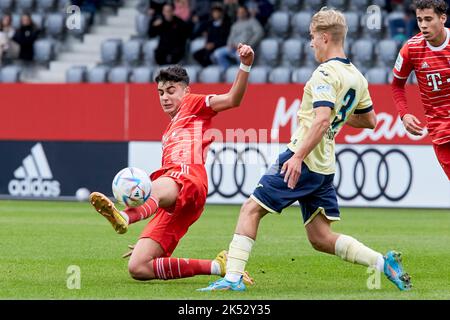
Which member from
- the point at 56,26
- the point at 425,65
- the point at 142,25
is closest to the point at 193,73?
the point at 142,25

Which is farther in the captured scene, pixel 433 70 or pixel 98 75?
pixel 98 75

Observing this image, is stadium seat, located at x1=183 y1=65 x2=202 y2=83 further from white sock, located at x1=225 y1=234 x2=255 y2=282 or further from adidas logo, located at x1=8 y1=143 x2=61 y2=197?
white sock, located at x1=225 y1=234 x2=255 y2=282

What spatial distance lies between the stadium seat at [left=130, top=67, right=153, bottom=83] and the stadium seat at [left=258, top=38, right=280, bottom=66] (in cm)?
224

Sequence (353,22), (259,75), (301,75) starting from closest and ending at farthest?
(301,75) < (259,75) < (353,22)

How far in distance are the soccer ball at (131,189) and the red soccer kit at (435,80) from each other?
3.08 metres

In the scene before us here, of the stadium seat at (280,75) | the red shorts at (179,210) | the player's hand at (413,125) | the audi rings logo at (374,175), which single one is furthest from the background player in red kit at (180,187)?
the stadium seat at (280,75)

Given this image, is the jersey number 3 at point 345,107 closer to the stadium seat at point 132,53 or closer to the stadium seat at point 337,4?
the stadium seat at point 337,4

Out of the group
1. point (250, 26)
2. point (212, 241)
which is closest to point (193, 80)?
point (250, 26)

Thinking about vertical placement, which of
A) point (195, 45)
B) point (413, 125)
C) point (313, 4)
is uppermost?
point (313, 4)

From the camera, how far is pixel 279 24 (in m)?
22.4

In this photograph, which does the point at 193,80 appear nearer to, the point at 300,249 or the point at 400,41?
the point at 400,41

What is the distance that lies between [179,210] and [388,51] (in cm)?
1271

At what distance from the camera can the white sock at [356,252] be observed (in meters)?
8.44

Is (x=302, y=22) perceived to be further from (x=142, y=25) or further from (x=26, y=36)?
(x=26, y=36)
